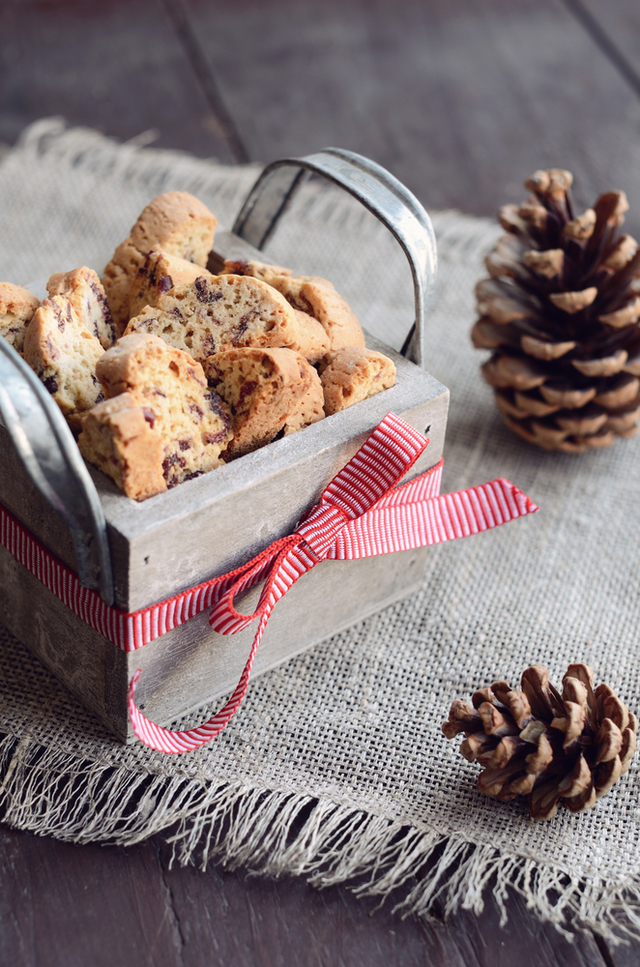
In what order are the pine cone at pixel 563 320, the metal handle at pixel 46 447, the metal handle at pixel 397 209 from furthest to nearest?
the pine cone at pixel 563 320
the metal handle at pixel 397 209
the metal handle at pixel 46 447

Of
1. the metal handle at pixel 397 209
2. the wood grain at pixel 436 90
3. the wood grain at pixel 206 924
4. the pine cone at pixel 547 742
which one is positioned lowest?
the wood grain at pixel 206 924

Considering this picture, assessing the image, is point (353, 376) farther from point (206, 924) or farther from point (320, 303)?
point (206, 924)

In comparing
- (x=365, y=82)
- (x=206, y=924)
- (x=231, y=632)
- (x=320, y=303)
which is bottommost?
(x=206, y=924)

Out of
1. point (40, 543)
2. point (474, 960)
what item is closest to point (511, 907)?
point (474, 960)

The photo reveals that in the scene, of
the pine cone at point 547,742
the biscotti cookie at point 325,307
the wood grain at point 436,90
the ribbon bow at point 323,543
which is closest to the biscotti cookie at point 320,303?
the biscotti cookie at point 325,307

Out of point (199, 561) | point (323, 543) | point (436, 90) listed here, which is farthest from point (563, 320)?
point (436, 90)

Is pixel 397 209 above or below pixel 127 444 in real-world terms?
above

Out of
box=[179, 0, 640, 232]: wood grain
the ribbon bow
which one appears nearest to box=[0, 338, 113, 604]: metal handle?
the ribbon bow

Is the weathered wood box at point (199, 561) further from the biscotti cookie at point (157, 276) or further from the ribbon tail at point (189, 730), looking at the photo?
the biscotti cookie at point (157, 276)
